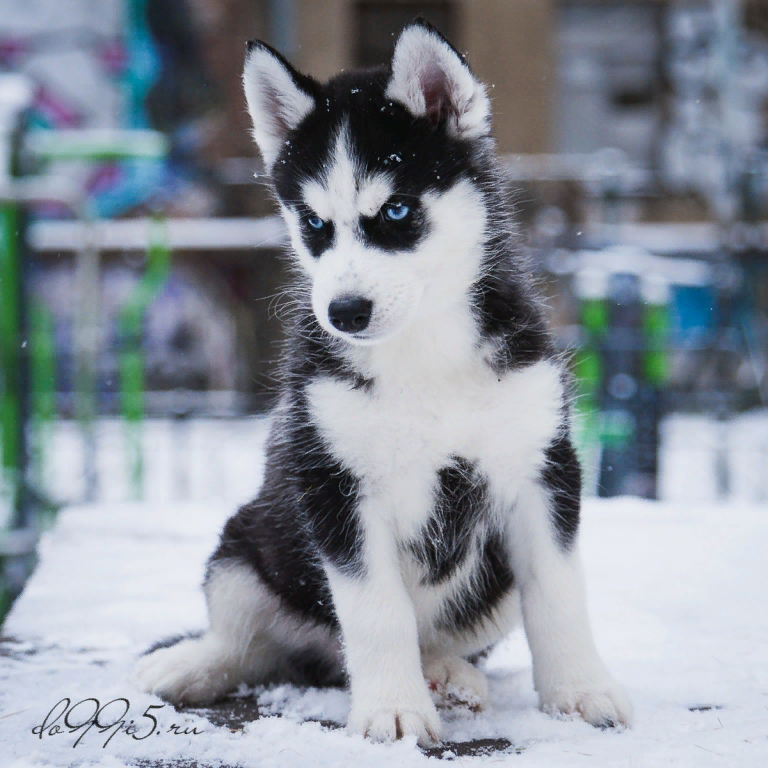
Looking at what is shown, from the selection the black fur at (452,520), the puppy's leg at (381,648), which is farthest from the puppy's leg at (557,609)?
the puppy's leg at (381,648)

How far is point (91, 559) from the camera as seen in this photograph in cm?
330

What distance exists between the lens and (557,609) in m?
1.92

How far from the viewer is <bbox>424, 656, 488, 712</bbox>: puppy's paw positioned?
200 centimetres

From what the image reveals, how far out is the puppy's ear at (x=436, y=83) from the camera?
1976mm

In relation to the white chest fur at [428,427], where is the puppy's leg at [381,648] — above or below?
below

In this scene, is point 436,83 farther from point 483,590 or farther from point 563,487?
point 483,590

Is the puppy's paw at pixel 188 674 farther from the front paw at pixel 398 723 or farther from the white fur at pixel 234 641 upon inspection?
the front paw at pixel 398 723

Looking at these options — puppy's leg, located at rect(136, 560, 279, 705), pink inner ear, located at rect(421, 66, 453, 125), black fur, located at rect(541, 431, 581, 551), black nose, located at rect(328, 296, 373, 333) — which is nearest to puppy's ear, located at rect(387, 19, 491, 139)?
pink inner ear, located at rect(421, 66, 453, 125)

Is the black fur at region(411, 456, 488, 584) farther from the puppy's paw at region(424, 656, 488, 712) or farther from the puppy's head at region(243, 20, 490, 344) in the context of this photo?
the puppy's head at region(243, 20, 490, 344)

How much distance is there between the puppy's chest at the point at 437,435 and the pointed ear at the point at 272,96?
705mm

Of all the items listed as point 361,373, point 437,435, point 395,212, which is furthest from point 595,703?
point 395,212

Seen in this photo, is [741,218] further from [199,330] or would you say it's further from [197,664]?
[197,664]

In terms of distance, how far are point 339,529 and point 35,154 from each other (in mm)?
3069

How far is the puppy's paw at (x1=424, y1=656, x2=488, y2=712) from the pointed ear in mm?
1302
